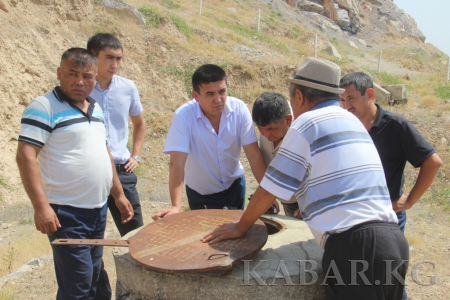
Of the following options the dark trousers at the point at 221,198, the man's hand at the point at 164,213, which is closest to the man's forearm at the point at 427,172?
the dark trousers at the point at 221,198

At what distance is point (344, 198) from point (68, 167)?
162 centimetres

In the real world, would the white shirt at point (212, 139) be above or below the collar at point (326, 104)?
below

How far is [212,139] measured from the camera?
9.63ft

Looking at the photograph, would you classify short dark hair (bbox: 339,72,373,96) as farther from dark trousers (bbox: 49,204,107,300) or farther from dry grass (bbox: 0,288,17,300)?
dry grass (bbox: 0,288,17,300)

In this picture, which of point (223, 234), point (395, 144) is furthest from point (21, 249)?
point (395, 144)

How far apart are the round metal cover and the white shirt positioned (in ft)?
1.65

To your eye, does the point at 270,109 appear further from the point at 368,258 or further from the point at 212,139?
the point at 368,258

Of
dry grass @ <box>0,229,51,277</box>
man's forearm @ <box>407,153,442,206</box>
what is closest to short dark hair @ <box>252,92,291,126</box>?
man's forearm @ <box>407,153,442,206</box>

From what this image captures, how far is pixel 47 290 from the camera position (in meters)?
3.55

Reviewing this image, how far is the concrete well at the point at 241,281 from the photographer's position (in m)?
1.92

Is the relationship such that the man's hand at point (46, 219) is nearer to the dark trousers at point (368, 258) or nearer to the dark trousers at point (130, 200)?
the dark trousers at point (130, 200)

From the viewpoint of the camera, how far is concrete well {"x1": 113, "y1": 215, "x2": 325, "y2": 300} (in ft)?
6.31

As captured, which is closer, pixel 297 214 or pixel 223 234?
pixel 223 234

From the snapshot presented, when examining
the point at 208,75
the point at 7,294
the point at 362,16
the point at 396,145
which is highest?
the point at 362,16
